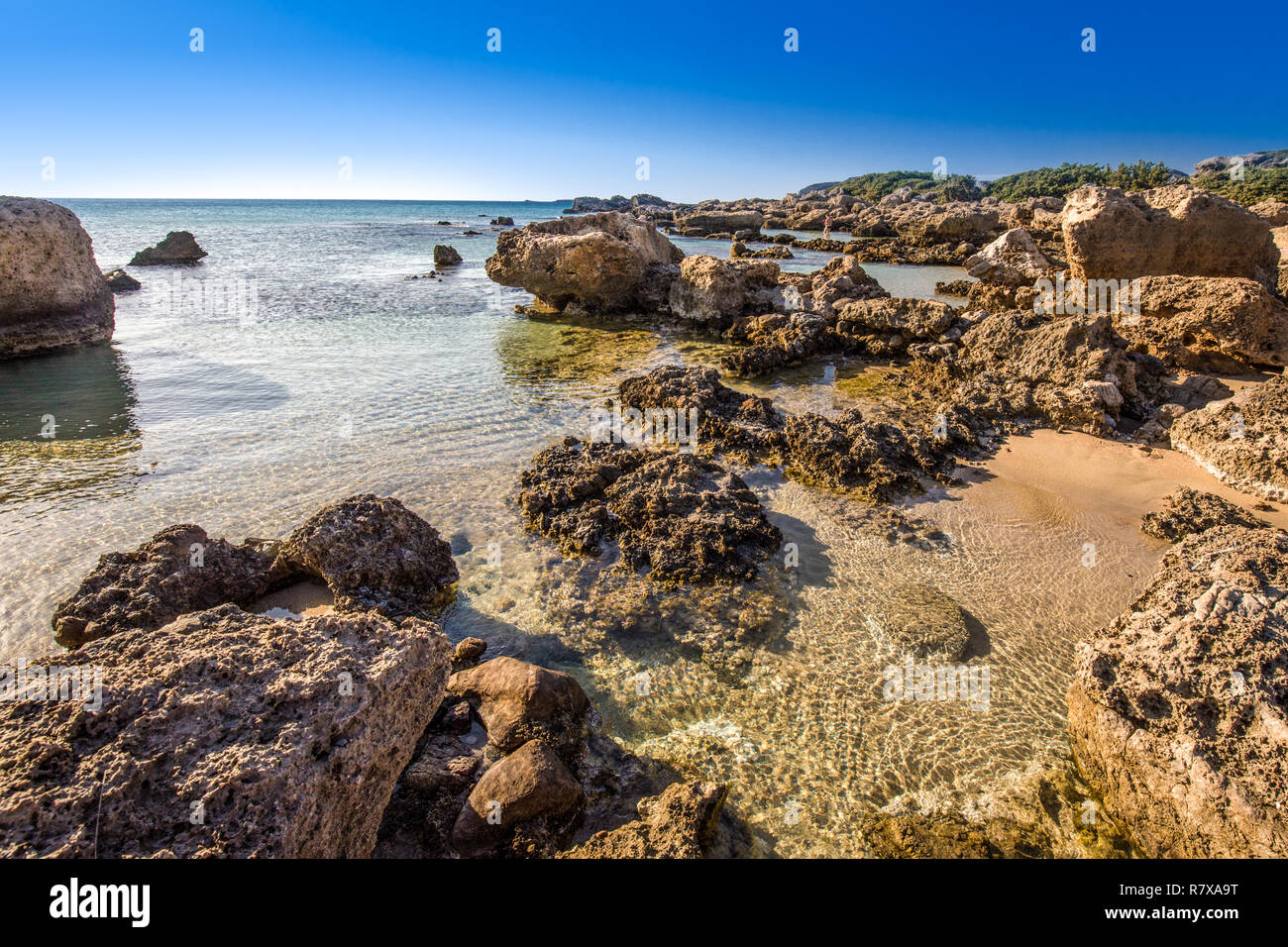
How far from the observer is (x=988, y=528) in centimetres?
713

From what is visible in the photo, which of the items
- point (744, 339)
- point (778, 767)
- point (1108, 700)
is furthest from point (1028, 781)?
point (744, 339)

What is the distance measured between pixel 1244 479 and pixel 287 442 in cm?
1386

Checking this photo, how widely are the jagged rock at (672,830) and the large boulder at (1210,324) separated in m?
13.8

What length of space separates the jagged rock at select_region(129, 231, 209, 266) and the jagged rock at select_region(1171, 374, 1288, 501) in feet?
145

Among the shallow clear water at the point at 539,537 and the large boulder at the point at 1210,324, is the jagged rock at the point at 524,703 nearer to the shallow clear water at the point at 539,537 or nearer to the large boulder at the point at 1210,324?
the shallow clear water at the point at 539,537

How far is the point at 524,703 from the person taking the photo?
171 inches

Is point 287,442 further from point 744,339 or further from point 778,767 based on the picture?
point 744,339

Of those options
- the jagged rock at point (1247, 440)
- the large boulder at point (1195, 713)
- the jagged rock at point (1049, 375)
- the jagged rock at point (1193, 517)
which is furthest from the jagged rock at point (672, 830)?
the jagged rock at point (1049, 375)

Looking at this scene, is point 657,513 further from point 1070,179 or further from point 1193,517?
point 1070,179

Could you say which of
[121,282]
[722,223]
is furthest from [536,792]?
[722,223]

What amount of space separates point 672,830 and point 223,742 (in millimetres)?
2458

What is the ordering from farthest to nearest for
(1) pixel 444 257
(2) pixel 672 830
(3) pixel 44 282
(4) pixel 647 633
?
(1) pixel 444 257
(3) pixel 44 282
(4) pixel 647 633
(2) pixel 672 830
